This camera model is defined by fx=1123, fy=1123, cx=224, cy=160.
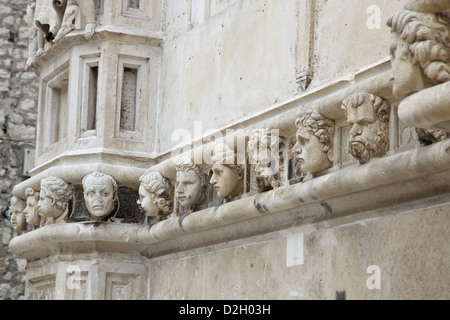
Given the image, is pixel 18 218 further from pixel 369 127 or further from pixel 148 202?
pixel 369 127

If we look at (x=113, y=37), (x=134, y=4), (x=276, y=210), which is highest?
(x=134, y=4)

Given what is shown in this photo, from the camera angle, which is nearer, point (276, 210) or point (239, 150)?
point (276, 210)

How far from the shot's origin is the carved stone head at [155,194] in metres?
5.72

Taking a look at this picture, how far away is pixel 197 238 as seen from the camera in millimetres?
5488

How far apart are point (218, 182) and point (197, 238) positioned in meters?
0.54

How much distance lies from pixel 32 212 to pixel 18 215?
1.06ft

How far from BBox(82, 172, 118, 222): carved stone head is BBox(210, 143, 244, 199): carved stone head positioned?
927mm

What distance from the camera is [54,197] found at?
596 centimetres

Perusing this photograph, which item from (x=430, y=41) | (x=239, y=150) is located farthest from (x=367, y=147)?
(x=239, y=150)

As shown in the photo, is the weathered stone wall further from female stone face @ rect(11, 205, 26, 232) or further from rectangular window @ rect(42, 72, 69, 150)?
rectangular window @ rect(42, 72, 69, 150)

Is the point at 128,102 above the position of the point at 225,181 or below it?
above

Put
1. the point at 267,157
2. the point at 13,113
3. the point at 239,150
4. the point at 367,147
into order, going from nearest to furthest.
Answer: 1. the point at 367,147
2. the point at 267,157
3. the point at 239,150
4. the point at 13,113

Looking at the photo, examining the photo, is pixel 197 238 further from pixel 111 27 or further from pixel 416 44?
pixel 416 44
